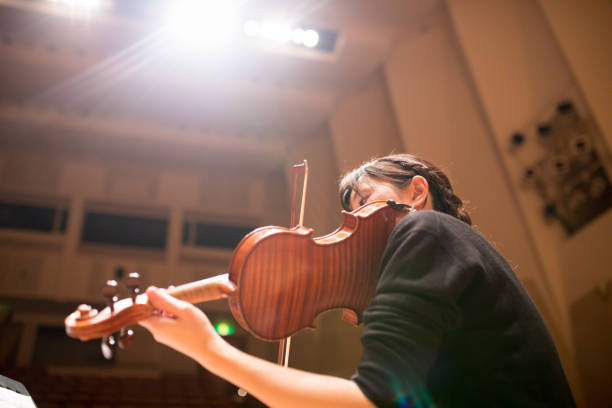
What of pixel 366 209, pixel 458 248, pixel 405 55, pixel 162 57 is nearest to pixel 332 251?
pixel 366 209

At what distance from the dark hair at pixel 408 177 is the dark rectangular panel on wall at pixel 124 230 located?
7.09m

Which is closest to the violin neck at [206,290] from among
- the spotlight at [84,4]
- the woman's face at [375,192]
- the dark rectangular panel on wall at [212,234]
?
the woman's face at [375,192]

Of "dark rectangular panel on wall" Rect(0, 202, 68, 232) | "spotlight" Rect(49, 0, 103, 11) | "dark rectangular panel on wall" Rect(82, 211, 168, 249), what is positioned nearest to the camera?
"spotlight" Rect(49, 0, 103, 11)

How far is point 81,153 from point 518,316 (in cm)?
789

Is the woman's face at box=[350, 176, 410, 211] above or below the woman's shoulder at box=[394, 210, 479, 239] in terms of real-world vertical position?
above

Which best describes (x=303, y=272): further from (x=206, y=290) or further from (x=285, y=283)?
(x=206, y=290)

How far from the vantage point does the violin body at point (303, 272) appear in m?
0.83

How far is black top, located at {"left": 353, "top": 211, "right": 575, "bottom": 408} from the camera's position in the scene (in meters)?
0.70

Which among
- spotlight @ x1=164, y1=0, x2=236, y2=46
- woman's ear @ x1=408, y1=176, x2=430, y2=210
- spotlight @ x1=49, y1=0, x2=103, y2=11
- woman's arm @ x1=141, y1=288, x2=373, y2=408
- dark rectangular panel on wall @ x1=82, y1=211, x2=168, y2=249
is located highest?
spotlight @ x1=49, y1=0, x2=103, y2=11

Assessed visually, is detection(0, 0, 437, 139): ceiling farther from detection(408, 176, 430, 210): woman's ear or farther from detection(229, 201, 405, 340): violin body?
detection(229, 201, 405, 340): violin body

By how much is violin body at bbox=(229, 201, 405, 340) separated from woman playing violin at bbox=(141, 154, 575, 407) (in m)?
0.09

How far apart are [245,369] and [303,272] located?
0.21 meters

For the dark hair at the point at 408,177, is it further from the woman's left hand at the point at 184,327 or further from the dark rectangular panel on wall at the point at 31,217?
the dark rectangular panel on wall at the point at 31,217

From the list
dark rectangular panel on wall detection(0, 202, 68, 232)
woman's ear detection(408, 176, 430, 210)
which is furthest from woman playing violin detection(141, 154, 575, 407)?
dark rectangular panel on wall detection(0, 202, 68, 232)
